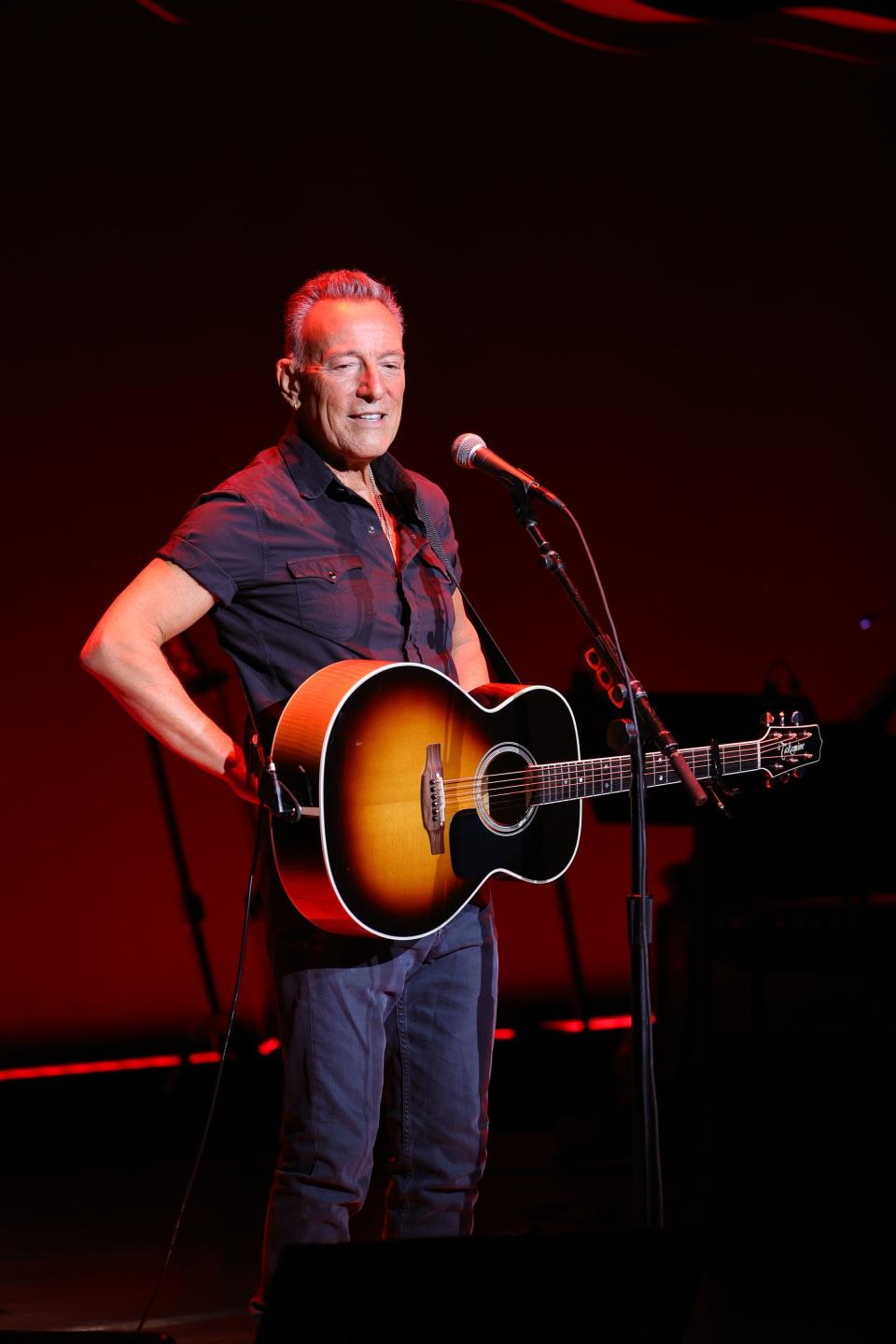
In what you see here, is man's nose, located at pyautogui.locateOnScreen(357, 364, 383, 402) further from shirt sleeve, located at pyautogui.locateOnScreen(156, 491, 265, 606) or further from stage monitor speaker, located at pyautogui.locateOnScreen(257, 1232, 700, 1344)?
stage monitor speaker, located at pyautogui.locateOnScreen(257, 1232, 700, 1344)

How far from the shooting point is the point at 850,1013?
469 centimetres

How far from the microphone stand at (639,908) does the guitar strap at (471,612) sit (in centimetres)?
32

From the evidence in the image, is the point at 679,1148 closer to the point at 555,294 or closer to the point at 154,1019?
the point at 154,1019

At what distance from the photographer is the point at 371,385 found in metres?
2.43

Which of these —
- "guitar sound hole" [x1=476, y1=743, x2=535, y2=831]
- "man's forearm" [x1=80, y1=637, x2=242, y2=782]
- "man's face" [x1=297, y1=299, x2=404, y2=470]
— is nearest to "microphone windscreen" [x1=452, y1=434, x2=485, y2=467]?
"man's face" [x1=297, y1=299, x2=404, y2=470]

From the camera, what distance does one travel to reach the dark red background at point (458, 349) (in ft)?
15.6

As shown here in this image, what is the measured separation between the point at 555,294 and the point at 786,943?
2.55m

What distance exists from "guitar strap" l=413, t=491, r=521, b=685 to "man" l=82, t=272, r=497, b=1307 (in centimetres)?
1

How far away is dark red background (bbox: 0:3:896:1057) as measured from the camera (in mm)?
4766

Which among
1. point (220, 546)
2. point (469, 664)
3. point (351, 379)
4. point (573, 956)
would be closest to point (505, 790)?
point (469, 664)

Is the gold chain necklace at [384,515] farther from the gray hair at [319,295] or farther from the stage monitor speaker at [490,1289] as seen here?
the stage monitor speaker at [490,1289]

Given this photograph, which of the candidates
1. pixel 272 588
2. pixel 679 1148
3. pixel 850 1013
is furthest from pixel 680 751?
pixel 850 1013

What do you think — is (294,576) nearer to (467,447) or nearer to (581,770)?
(467,447)

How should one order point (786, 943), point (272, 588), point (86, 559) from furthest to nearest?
point (86, 559)
point (786, 943)
point (272, 588)
